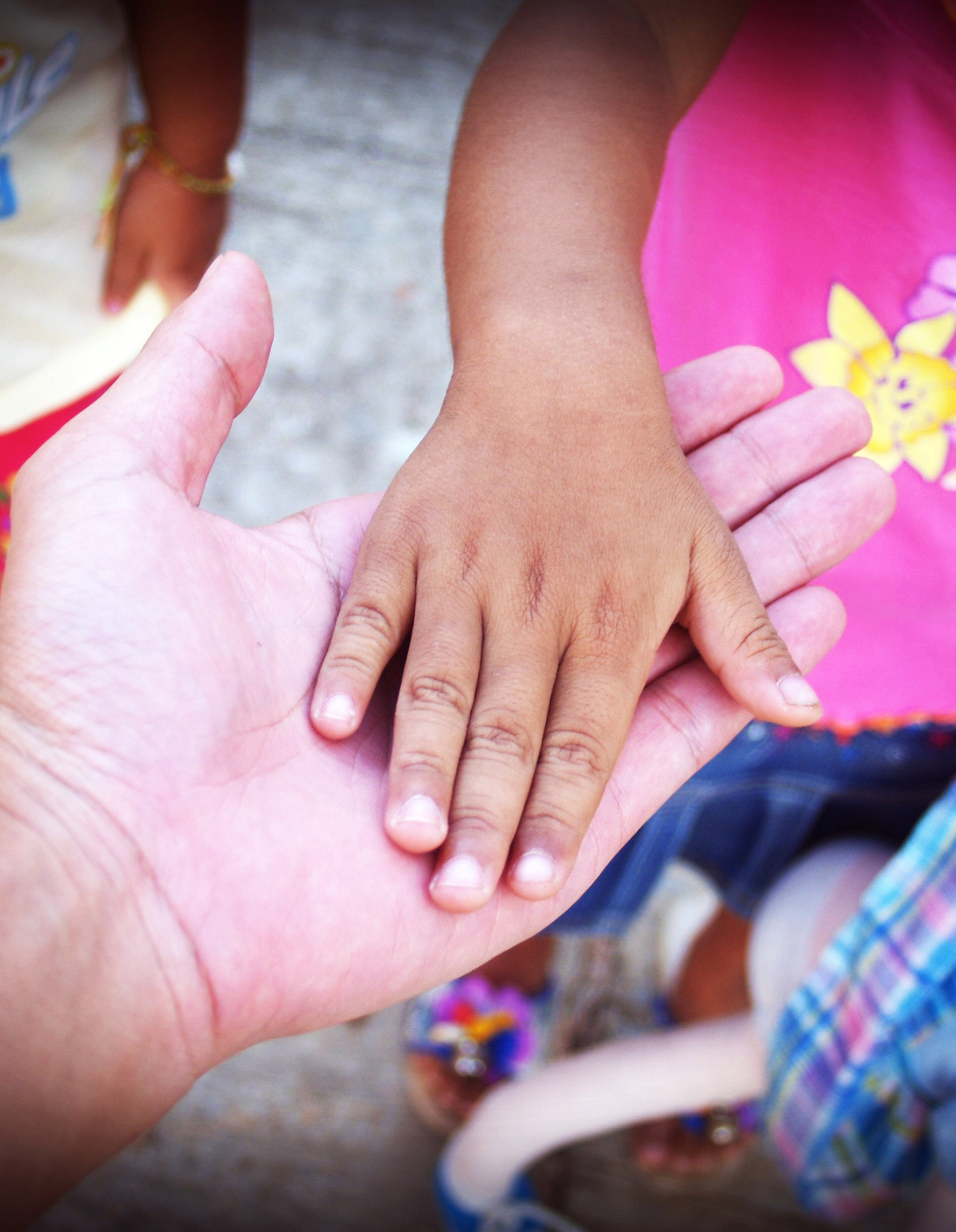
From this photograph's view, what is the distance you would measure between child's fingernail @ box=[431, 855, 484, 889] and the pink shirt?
23.8 inches

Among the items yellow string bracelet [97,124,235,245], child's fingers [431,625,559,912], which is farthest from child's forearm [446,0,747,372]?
yellow string bracelet [97,124,235,245]

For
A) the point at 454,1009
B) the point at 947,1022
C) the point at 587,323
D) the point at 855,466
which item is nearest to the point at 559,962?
the point at 454,1009

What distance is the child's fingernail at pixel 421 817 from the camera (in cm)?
60

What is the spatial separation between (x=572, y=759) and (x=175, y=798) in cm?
29

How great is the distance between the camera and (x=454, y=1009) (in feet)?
4.65

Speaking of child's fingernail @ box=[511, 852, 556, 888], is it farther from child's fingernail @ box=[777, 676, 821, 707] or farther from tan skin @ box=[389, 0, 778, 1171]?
child's fingernail @ box=[777, 676, 821, 707]

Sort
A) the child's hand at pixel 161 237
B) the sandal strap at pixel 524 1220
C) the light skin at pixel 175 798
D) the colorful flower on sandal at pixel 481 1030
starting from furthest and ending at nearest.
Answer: the colorful flower on sandal at pixel 481 1030 < the sandal strap at pixel 524 1220 < the child's hand at pixel 161 237 < the light skin at pixel 175 798

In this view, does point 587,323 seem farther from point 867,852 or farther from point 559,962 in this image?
point 559,962

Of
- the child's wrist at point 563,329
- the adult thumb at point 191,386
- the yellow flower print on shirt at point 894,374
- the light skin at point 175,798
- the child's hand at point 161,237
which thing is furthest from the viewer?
the child's hand at point 161,237

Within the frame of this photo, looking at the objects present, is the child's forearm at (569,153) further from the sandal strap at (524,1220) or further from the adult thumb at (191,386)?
the sandal strap at (524,1220)

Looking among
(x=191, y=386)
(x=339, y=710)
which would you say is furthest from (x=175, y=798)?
(x=191, y=386)

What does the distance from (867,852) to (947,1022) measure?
0.26 m

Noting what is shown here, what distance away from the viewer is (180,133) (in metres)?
1.08

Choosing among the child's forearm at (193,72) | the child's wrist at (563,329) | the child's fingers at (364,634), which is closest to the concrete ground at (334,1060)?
the child's forearm at (193,72)
